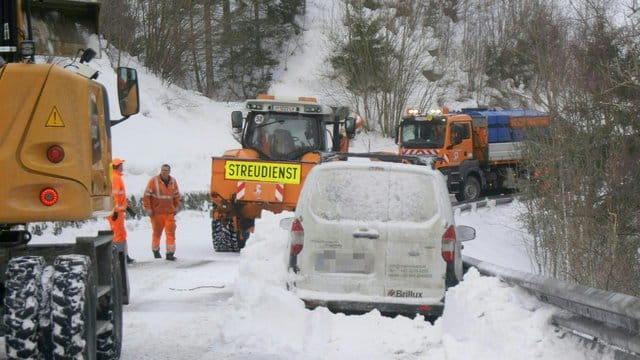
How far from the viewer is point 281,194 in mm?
14297

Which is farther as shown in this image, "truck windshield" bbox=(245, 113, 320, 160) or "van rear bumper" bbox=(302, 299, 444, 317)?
"truck windshield" bbox=(245, 113, 320, 160)

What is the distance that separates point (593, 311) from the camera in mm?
5328

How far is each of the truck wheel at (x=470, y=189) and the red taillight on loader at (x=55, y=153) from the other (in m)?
24.7

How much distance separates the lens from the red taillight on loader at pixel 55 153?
16.0 feet

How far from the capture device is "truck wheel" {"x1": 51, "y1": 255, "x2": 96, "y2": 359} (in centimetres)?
484

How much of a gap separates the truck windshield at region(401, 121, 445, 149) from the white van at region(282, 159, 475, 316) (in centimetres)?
2091

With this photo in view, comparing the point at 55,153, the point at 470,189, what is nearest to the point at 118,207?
the point at 55,153

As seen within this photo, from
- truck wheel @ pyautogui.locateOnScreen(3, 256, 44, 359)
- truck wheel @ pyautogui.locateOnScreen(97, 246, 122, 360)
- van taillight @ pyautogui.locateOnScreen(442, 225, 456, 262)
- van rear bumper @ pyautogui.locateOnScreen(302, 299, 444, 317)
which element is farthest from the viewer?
van taillight @ pyautogui.locateOnScreen(442, 225, 456, 262)

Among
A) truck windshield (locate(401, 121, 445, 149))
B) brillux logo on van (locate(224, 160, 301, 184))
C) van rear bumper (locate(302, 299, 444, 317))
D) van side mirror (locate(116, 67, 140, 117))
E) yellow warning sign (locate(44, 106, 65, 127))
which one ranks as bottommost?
van rear bumper (locate(302, 299, 444, 317))

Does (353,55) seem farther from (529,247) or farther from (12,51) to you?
(12,51)

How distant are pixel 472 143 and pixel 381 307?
889 inches

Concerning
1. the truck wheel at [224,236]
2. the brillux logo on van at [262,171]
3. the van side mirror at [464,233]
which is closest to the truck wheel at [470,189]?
the truck wheel at [224,236]

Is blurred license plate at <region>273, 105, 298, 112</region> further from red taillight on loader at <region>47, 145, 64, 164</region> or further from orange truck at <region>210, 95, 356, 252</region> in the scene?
red taillight on loader at <region>47, 145, 64, 164</region>

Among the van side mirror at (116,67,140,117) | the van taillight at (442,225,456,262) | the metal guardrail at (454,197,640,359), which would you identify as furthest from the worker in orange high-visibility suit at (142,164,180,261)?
the metal guardrail at (454,197,640,359)
